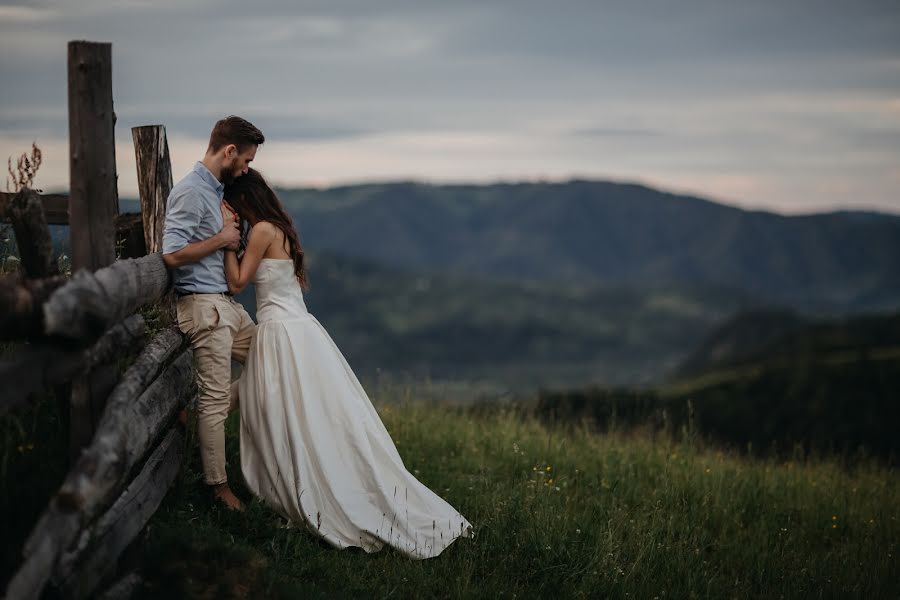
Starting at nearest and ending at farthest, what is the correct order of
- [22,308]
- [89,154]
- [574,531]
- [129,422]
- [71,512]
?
1. [22,308]
2. [71,512]
3. [129,422]
4. [89,154]
5. [574,531]

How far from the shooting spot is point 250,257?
571 cm

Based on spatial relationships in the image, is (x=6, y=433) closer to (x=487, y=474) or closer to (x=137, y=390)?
(x=137, y=390)

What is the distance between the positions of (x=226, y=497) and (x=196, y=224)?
71.3 inches

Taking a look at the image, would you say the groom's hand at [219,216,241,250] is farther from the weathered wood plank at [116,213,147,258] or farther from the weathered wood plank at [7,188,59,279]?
the weathered wood plank at [7,188,59,279]

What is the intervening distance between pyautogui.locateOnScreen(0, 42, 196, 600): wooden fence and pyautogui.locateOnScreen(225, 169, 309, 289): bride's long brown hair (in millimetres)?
747

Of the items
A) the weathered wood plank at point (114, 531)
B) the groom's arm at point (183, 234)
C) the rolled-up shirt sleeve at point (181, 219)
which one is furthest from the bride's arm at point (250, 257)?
the weathered wood plank at point (114, 531)

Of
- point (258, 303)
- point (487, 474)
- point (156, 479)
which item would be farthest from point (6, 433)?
point (487, 474)

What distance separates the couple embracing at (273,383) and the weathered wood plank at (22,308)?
74.1 inches

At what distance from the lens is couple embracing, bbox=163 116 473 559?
5461mm

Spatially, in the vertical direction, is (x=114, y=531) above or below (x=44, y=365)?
below

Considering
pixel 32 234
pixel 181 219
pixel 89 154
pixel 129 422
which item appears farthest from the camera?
pixel 181 219

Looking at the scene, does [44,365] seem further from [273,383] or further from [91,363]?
[273,383]

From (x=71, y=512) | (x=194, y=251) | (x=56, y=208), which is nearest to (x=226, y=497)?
(x=194, y=251)

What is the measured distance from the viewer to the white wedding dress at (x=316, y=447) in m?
5.54
